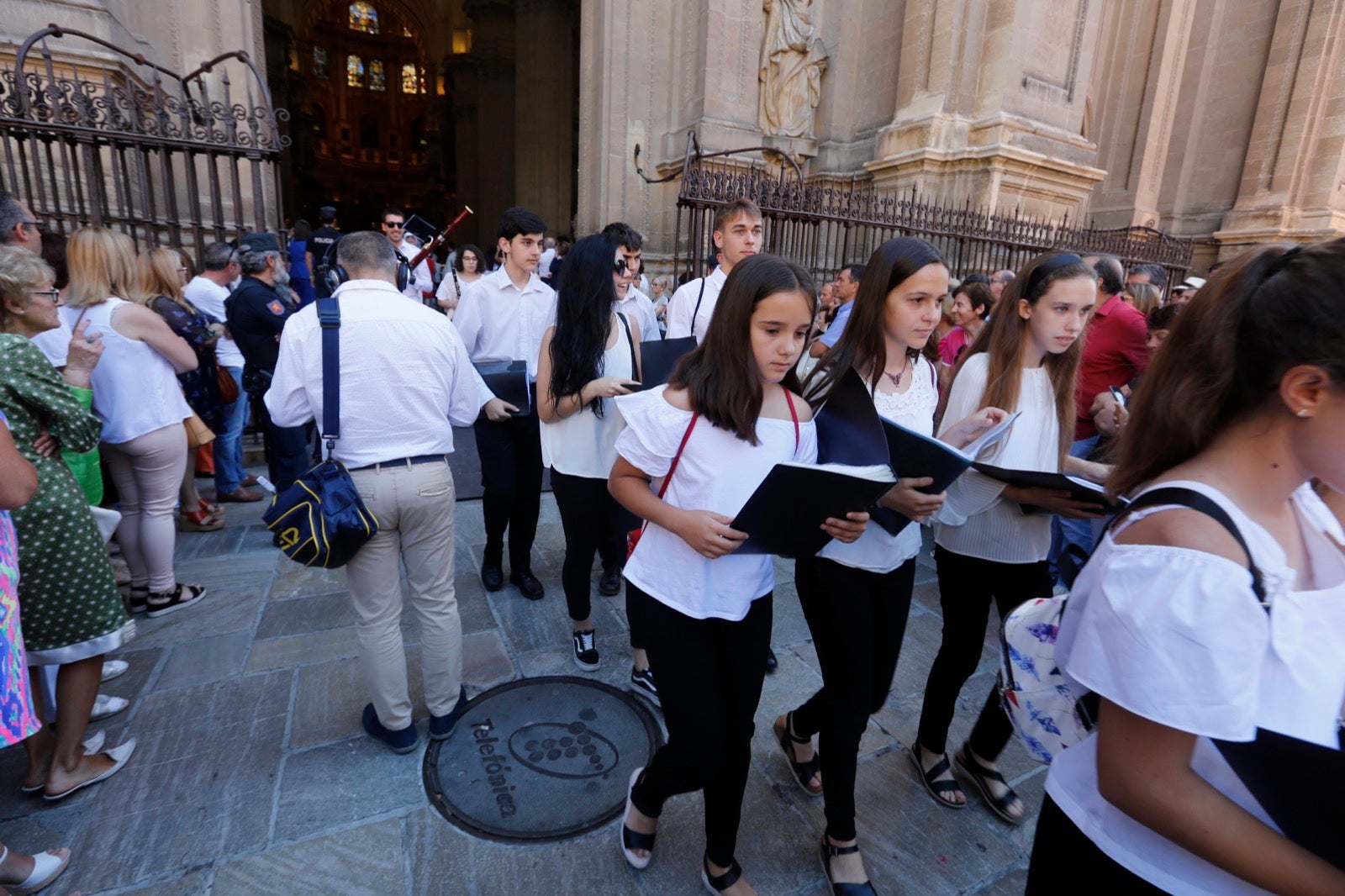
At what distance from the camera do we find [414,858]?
2.21 m

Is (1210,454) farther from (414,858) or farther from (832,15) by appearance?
(832,15)

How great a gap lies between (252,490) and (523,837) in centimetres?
474

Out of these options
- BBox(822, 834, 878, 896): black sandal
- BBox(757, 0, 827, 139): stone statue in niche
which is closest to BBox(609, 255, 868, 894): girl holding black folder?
BBox(822, 834, 878, 896): black sandal

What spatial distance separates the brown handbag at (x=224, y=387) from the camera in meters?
5.14

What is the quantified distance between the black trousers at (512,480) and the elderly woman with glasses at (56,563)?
174 cm

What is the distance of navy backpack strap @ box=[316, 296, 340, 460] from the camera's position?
2371 millimetres

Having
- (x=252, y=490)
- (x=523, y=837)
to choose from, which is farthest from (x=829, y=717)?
(x=252, y=490)

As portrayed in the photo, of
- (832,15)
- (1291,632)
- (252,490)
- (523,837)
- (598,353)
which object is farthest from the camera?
(832,15)

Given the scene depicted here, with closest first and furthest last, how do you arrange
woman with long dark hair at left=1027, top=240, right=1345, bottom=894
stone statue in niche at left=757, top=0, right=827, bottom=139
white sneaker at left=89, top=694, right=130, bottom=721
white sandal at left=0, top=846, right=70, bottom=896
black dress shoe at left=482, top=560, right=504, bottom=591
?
woman with long dark hair at left=1027, top=240, right=1345, bottom=894, white sandal at left=0, top=846, right=70, bottom=896, white sneaker at left=89, top=694, right=130, bottom=721, black dress shoe at left=482, top=560, right=504, bottom=591, stone statue in niche at left=757, top=0, right=827, bottom=139

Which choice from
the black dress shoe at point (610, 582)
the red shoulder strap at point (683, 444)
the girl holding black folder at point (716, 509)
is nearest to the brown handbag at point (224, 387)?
the black dress shoe at point (610, 582)

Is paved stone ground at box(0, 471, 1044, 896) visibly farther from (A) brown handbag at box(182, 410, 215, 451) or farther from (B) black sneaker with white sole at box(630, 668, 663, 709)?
(A) brown handbag at box(182, 410, 215, 451)

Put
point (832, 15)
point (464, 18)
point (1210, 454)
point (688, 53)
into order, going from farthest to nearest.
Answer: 1. point (464, 18)
2. point (832, 15)
3. point (688, 53)
4. point (1210, 454)

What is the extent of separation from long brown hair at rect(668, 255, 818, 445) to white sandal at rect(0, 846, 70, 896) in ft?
8.05

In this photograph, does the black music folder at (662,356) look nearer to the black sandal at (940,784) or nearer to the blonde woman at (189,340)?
the black sandal at (940,784)
